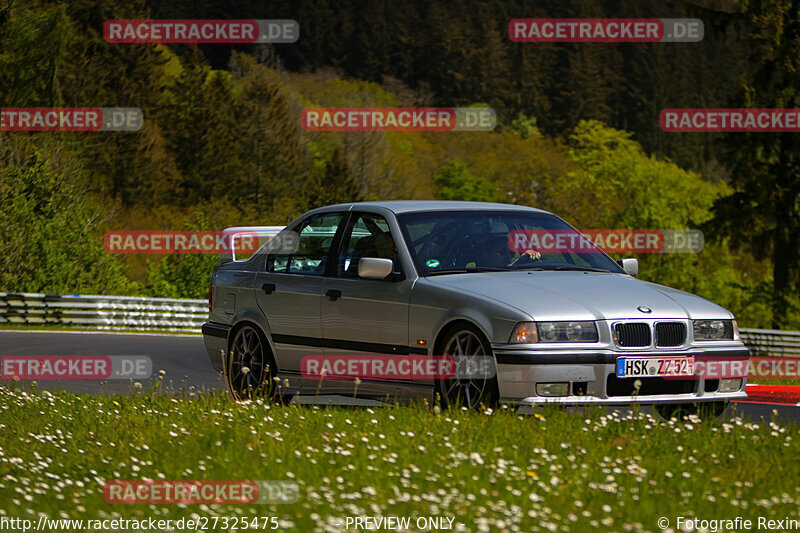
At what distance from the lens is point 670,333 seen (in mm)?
9172

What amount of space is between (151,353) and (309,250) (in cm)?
1221

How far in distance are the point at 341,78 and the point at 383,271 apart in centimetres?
11912

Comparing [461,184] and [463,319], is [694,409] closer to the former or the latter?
[463,319]

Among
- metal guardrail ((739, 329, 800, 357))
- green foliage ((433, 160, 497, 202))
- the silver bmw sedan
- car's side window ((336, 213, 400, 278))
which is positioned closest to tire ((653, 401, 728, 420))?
the silver bmw sedan

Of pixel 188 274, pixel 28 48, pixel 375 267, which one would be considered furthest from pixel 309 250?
pixel 28 48

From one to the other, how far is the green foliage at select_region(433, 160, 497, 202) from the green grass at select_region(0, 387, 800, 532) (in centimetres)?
9114

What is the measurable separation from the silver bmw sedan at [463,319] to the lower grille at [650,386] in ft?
0.03

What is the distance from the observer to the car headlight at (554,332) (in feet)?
28.9

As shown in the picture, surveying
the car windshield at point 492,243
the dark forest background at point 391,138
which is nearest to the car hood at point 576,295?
the car windshield at point 492,243

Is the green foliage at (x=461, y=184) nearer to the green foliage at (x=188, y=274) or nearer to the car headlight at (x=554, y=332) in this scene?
the green foliage at (x=188, y=274)

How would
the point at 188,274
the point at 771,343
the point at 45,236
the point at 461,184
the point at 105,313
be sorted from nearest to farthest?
the point at 105,313 → the point at 771,343 → the point at 45,236 → the point at 188,274 → the point at 461,184

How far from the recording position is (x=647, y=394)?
9078mm

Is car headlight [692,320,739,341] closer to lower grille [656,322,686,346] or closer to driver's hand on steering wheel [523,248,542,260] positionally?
lower grille [656,322,686,346]

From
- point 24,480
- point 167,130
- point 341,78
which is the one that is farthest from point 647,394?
point 341,78
